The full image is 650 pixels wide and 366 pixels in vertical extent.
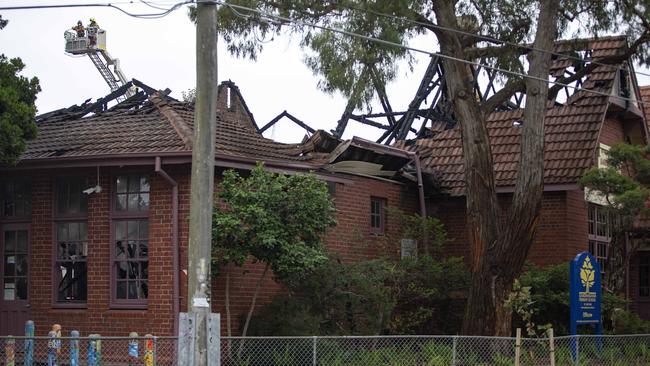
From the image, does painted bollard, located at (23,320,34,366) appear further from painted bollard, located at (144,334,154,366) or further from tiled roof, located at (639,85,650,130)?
tiled roof, located at (639,85,650,130)

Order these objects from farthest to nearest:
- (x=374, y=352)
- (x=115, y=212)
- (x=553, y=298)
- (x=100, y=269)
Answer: (x=553, y=298), (x=115, y=212), (x=100, y=269), (x=374, y=352)

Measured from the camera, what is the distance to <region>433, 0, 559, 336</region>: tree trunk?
2056cm

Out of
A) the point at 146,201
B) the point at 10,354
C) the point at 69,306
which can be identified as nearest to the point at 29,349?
the point at 10,354

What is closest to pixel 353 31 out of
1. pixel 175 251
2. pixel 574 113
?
pixel 175 251

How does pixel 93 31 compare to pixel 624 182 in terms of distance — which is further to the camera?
pixel 93 31

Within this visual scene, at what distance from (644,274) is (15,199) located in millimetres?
17749

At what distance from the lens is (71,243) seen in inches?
810

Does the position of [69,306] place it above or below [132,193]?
below

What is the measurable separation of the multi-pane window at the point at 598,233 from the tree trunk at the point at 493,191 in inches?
259

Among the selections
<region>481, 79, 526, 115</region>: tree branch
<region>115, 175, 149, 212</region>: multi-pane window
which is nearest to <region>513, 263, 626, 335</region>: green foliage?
<region>481, 79, 526, 115</region>: tree branch

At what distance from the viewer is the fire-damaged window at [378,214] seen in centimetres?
2459

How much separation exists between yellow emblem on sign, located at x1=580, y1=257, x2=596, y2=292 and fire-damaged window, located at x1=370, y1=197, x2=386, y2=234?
5.53 metres

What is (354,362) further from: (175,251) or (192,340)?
(192,340)

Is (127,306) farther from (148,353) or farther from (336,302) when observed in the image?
(336,302)
